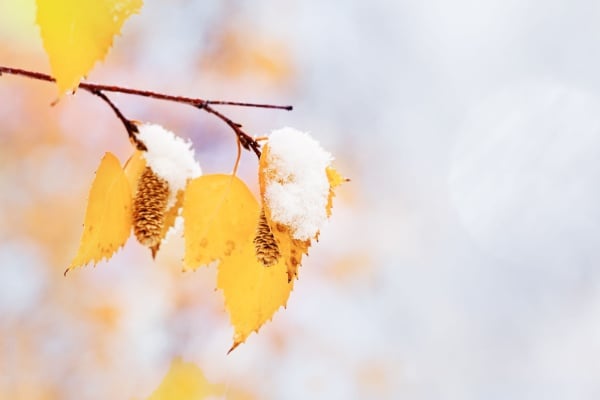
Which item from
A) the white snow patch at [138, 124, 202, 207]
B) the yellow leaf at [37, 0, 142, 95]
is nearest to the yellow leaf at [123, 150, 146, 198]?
the white snow patch at [138, 124, 202, 207]

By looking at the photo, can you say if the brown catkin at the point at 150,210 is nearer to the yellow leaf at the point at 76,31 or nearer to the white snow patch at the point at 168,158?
the white snow patch at the point at 168,158

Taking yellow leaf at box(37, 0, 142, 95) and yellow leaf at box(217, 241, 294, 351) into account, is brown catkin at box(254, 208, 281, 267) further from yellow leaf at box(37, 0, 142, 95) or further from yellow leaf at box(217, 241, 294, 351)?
yellow leaf at box(37, 0, 142, 95)

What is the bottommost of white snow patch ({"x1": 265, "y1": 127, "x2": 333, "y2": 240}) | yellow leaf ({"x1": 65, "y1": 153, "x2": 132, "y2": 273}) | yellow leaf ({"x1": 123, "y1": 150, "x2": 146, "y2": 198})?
yellow leaf ({"x1": 65, "y1": 153, "x2": 132, "y2": 273})

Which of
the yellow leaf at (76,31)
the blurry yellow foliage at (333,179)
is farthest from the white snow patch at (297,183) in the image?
the yellow leaf at (76,31)

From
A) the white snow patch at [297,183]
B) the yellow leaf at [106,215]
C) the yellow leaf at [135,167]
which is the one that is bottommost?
the yellow leaf at [106,215]

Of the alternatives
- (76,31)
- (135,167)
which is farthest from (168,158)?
(76,31)

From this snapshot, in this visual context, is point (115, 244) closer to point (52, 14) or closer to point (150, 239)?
point (150, 239)

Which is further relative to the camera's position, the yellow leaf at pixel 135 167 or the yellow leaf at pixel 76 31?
the yellow leaf at pixel 135 167

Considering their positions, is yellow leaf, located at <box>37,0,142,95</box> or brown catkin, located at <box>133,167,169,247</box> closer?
yellow leaf, located at <box>37,0,142,95</box>
